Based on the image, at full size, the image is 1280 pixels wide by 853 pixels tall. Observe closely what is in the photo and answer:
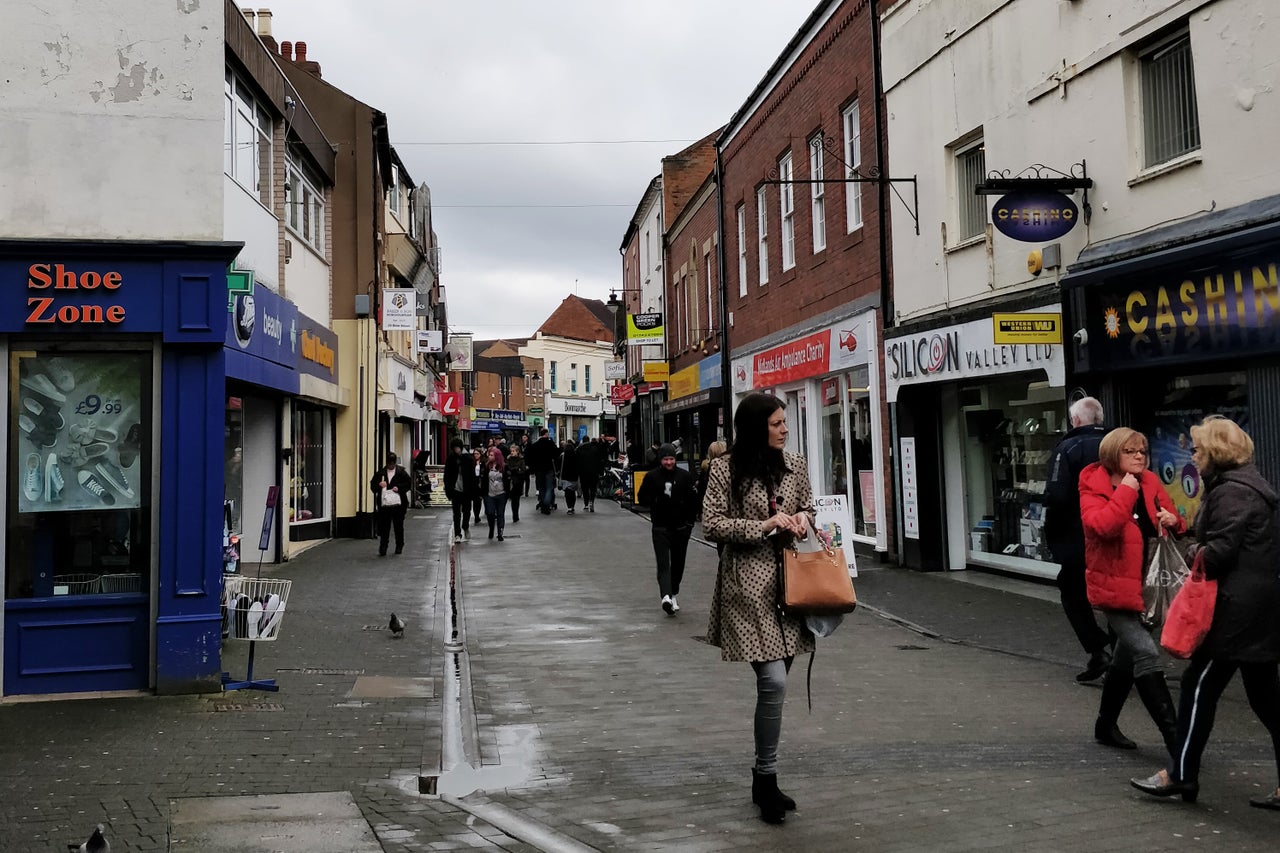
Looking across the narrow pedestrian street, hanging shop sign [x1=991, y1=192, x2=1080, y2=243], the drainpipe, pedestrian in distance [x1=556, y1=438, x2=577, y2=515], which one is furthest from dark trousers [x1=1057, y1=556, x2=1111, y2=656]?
pedestrian in distance [x1=556, y1=438, x2=577, y2=515]

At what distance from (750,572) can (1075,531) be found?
11.4ft

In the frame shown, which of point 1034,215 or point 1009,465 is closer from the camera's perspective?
point 1034,215

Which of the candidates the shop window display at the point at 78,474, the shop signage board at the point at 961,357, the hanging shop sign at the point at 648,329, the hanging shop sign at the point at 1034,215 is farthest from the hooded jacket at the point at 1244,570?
the hanging shop sign at the point at 648,329

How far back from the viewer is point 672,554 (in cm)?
1181

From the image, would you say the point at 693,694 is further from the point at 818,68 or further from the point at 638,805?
the point at 818,68

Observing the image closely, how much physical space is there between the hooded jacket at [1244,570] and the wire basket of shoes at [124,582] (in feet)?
21.8

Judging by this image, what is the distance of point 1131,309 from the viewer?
1016cm

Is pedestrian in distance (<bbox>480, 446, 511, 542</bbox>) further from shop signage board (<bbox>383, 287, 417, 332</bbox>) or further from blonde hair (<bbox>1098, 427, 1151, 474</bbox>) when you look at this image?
blonde hair (<bbox>1098, 427, 1151, 474</bbox>)

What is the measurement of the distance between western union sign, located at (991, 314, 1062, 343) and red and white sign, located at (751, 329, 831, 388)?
6.38m

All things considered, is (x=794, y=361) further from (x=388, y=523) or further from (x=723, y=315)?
(x=388, y=523)

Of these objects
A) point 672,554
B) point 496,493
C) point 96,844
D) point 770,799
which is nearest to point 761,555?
point 770,799

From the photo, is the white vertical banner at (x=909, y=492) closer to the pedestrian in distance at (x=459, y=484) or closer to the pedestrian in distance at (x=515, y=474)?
the pedestrian in distance at (x=459, y=484)

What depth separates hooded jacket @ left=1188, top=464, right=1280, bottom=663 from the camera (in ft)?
16.0

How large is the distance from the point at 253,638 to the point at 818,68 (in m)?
13.6
